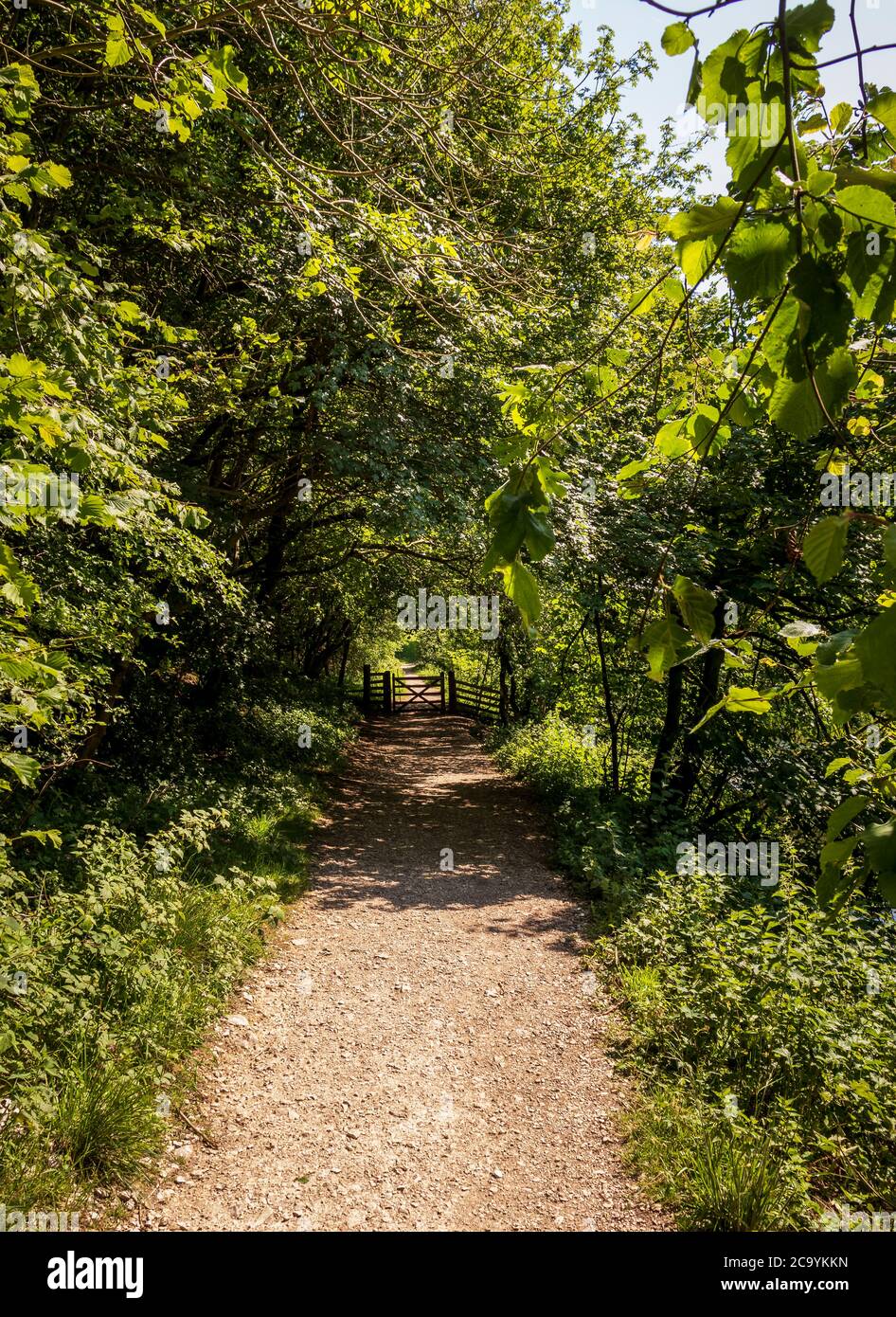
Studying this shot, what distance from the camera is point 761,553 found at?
30.8 ft

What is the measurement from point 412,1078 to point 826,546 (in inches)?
187

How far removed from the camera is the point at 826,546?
959 mm

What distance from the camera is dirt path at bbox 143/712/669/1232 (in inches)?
140

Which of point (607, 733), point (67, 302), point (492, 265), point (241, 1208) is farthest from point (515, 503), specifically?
point (607, 733)

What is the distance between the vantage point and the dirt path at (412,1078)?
3549mm

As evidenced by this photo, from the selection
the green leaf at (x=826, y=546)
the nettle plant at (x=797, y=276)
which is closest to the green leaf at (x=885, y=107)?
the nettle plant at (x=797, y=276)

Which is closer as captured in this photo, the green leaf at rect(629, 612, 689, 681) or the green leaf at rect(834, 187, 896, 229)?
the green leaf at rect(834, 187, 896, 229)

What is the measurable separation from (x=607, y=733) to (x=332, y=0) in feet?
37.7

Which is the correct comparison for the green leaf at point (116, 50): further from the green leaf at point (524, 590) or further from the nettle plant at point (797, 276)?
the green leaf at point (524, 590)

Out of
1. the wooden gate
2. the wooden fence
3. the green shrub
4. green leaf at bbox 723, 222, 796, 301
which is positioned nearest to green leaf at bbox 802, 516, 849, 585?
green leaf at bbox 723, 222, 796, 301

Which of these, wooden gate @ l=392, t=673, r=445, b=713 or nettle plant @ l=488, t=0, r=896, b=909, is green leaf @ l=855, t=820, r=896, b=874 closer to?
nettle plant @ l=488, t=0, r=896, b=909

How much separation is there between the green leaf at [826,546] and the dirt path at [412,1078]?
3.81 meters

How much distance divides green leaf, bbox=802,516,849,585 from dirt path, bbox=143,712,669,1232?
3.81 metres
